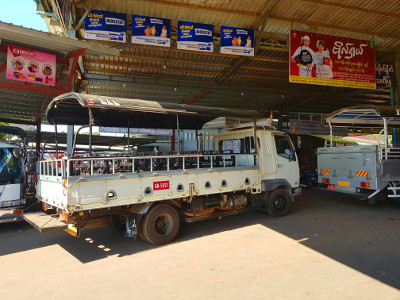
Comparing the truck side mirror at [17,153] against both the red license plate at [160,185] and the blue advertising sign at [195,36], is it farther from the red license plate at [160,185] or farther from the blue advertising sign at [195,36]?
the blue advertising sign at [195,36]

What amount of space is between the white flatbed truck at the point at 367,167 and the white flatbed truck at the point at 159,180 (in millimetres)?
1795

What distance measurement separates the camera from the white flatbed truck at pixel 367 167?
706 centimetres

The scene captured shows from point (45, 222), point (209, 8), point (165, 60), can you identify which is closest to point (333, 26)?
point (209, 8)

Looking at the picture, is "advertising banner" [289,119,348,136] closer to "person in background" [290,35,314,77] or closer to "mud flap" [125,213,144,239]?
"person in background" [290,35,314,77]

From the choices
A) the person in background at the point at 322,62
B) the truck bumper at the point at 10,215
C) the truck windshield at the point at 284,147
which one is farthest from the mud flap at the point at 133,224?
the person in background at the point at 322,62

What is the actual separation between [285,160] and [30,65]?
23.8 ft

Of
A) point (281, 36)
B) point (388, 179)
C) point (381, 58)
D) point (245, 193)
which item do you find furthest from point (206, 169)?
point (381, 58)

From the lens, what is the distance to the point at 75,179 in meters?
4.11

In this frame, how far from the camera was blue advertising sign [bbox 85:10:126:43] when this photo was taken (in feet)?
24.7

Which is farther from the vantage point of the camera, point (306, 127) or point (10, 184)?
point (306, 127)

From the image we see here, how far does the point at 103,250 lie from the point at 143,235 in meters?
0.77

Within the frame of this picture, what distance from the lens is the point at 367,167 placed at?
7.27 metres

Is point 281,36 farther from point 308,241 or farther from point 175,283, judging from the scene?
point 175,283

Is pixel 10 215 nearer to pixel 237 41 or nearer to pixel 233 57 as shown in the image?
pixel 237 41
